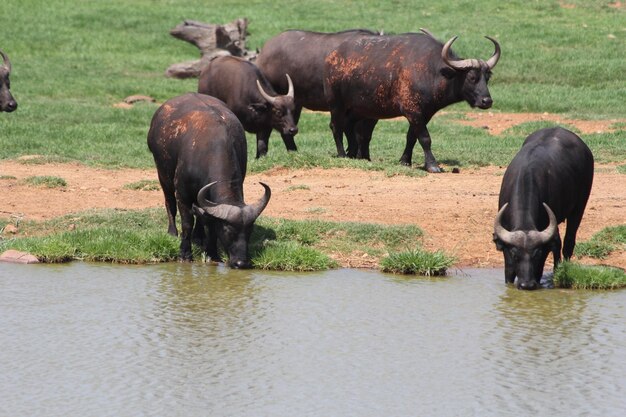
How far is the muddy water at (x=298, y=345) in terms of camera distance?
722cm

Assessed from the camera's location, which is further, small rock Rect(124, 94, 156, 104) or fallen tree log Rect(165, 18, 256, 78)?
fallen tree log Rect(165, 18, 256, 78)

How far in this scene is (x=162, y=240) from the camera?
1181cm

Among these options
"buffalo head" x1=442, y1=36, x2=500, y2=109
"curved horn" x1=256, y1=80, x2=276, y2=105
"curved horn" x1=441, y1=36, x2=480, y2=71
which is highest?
"curved horn" x1=441, y1=36, x2=480, y2=71

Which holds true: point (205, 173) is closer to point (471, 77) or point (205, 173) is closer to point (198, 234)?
point (198, 234)

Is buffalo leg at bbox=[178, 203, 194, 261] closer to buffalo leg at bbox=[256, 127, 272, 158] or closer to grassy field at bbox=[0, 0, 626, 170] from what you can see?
grassy field at bbox=[0, 0, 626, 170]

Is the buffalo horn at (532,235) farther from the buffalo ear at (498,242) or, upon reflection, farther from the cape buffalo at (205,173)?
the cape buffalo at (205,173)

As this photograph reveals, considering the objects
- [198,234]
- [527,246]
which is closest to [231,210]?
[198,234]

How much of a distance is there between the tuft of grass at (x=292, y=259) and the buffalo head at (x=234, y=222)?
22cm

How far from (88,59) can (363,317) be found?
21.5 metres

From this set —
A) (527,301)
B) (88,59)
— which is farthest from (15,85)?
(527,301)

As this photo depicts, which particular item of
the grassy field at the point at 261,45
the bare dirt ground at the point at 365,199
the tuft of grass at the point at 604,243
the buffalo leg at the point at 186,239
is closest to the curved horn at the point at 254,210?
the grassy field at the point at 261,45

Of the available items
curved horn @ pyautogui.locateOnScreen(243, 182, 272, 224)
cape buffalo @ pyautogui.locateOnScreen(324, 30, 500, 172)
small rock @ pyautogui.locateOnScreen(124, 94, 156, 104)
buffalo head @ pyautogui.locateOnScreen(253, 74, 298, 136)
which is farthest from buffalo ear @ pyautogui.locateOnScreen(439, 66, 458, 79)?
small rock @ pyautogui.locateOnScreen(124, 94, 156, 104)

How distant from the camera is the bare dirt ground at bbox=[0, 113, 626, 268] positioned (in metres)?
12.7

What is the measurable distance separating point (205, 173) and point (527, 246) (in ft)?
10.5
